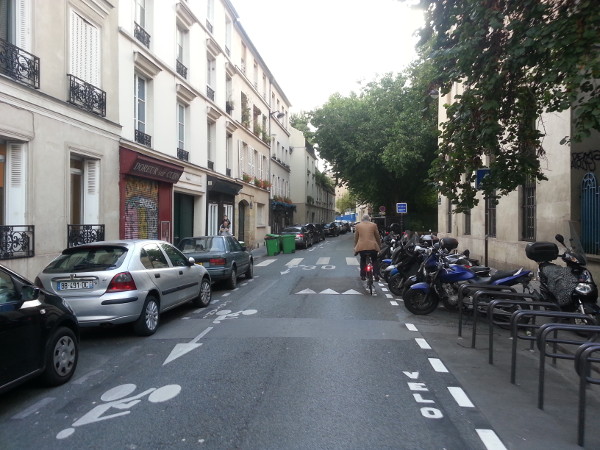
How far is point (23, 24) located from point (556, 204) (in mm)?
12325

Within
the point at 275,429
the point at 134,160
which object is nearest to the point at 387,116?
the point at 134,160

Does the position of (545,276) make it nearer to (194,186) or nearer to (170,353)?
(170,353)

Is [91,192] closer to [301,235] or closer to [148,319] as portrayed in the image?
[148,319]

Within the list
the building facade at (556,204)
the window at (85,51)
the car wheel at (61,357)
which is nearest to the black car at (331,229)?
the building facade at (556,204)

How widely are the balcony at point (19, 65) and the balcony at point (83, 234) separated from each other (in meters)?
3.46

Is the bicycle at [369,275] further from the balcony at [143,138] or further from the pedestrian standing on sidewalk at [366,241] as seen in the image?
the balcony at [143,138]

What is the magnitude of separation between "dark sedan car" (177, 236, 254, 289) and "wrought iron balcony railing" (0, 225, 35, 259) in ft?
11.4

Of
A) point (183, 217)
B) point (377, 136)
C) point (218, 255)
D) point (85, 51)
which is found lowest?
point (218, 255)

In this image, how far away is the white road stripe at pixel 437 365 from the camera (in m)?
5.43

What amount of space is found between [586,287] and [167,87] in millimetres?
14912

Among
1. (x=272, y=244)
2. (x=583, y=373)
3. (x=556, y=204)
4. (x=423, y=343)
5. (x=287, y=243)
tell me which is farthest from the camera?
(x=287, y=243)

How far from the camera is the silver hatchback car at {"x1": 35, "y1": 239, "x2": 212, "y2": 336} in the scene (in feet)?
21.5

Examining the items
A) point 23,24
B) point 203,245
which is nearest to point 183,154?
point 203,245

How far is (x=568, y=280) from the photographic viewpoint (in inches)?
269
